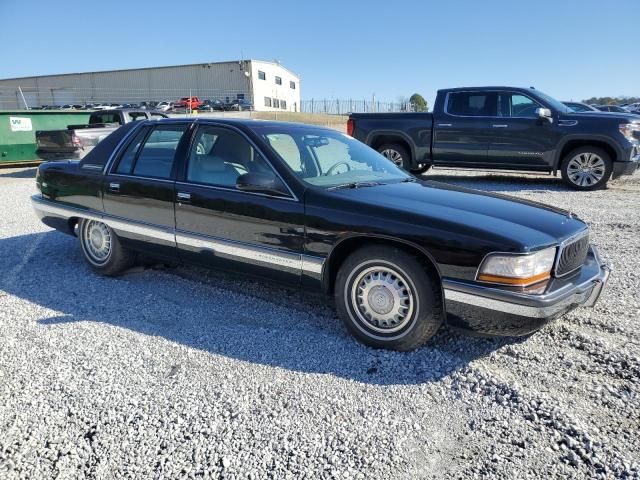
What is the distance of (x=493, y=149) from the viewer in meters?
9.87

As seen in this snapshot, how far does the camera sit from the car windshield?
3.77 metres

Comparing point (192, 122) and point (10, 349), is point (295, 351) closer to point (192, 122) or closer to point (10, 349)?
point (10, 349)

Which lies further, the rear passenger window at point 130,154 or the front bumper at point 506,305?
the rear passenger window at point 130,154

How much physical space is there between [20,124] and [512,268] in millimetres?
15232

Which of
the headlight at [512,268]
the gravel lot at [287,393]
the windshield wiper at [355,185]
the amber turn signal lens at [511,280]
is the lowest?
the gravel lot at [287,393]

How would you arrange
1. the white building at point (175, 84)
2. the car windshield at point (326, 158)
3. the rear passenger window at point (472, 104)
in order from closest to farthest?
the car windshield at point (326, 158) → the rear passenger window at point (472, 104) → the white building at point (175, 84)

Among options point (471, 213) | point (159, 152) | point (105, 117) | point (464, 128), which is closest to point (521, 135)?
point (464, 128)

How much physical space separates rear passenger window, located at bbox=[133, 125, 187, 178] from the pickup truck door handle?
0.24 meters

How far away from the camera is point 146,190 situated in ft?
14.3

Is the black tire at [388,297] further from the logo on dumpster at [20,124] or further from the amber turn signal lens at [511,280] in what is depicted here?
the logo on dumpster at [20,124]

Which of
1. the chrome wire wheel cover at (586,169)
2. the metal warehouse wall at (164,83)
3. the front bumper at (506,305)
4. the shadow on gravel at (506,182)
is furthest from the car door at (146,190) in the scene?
the metal warehouse wall at (164,83)

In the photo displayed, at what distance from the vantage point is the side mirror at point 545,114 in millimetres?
9249

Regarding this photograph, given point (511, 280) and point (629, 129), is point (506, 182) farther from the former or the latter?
point (511, 280)

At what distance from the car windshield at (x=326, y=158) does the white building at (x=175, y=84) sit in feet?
179
